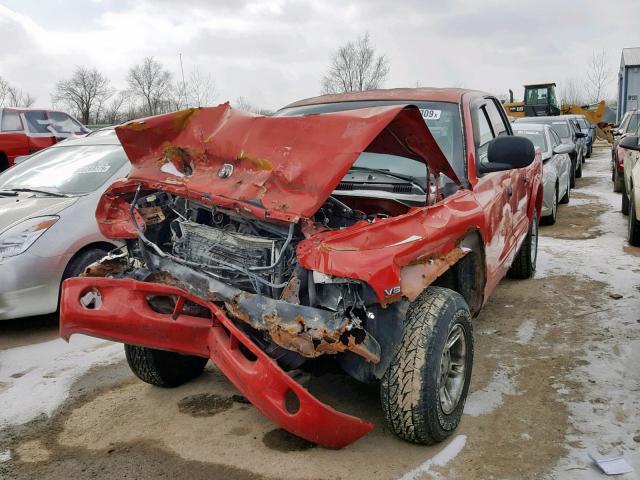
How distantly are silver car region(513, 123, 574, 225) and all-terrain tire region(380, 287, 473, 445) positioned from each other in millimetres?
5408

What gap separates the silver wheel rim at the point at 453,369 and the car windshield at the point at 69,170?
3677 mm

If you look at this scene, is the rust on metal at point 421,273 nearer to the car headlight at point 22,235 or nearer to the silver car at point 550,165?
the car headlight at point 22,235

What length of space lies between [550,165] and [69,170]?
6.58 meters

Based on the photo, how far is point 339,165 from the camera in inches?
100

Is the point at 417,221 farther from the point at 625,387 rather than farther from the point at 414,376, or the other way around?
the point at 625,387

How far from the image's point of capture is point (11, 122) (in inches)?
486

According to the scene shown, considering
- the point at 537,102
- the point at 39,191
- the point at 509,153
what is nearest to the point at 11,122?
the point at 39,191

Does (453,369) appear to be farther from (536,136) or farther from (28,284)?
(536,136)

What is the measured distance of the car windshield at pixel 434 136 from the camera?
353 centimetres

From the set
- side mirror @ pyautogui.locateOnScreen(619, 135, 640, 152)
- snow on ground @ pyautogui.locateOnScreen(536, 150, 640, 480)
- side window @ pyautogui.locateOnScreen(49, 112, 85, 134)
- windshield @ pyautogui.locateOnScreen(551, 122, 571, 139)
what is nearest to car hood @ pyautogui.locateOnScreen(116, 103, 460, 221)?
snow on ground @ pyautogui.locateOnScreen(536, 150, 640, 480)

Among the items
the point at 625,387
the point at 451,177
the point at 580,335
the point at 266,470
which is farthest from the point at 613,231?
the point at 266,470

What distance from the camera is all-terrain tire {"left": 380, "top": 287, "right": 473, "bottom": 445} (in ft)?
8.72

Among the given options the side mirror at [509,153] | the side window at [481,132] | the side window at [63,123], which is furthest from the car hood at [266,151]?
the side window at [63,123]

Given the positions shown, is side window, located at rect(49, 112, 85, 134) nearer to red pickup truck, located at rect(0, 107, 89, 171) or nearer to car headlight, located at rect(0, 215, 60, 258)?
red pickup truck, located at rect(0, 107, 89, 171)
